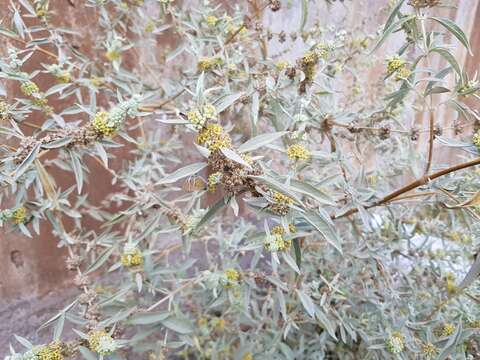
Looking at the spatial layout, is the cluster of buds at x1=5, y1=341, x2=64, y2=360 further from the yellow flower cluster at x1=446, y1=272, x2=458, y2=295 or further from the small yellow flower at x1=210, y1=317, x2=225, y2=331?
the yellow flower cluster at x1=446, y1=272, x2=458, y2=295

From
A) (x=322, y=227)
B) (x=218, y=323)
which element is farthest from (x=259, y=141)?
(x=218, y=323)

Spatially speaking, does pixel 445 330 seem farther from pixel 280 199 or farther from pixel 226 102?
pixel 226 102

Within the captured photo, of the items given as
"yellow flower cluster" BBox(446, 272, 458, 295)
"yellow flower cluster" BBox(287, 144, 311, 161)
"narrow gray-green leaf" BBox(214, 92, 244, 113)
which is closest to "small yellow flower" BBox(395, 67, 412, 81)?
"yellow flower cluster" BBox(287, 144, 311, 161)

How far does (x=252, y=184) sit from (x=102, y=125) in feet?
0.87

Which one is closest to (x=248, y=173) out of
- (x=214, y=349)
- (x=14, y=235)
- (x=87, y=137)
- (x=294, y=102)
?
(x=87, y=137)

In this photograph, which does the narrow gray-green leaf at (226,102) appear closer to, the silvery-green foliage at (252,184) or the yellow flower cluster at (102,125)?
the silvery-green foliage at (252,184)

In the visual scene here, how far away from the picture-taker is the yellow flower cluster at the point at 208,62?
1020 millimetres

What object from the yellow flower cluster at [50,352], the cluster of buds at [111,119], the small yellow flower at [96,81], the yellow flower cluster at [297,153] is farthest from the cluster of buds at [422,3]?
the yellow flower cluster at [50,352]

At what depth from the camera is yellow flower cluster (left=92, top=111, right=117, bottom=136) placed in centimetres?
69

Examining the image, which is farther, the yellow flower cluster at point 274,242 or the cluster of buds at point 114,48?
the cluster of buds at point 114,48

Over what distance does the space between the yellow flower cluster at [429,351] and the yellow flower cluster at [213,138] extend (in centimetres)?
67

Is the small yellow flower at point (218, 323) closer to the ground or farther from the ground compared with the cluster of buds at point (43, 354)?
closer to the ground

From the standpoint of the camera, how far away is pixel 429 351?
0.91m

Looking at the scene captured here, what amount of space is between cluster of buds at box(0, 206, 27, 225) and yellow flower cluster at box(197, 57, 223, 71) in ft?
1.72
